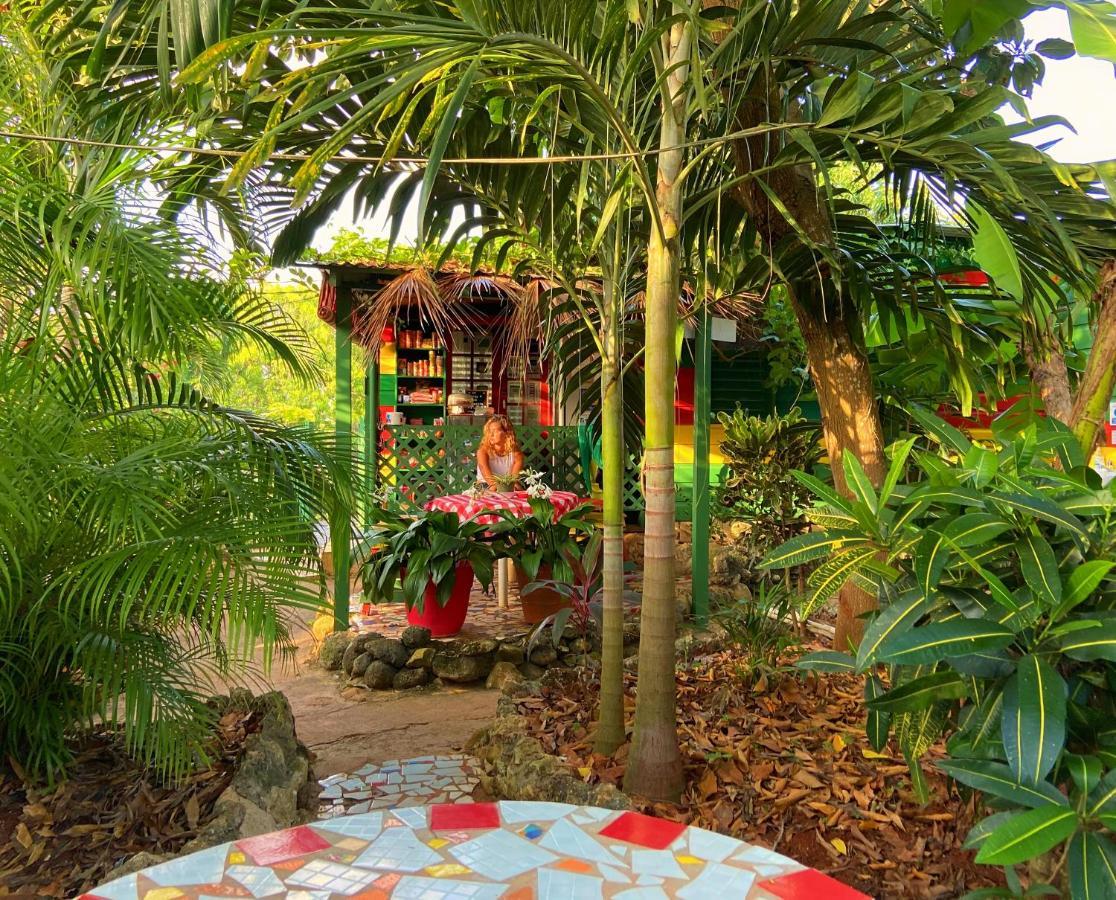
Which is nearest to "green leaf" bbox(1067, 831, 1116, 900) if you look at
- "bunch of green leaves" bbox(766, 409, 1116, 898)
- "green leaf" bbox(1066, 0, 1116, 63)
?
"bunch of green leaves" bbox(766, 409, 1116, 898)

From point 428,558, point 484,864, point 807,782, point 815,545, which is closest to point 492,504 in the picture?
point 428,558

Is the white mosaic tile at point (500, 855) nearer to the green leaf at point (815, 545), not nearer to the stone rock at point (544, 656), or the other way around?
the green leaf at point (815, 545)

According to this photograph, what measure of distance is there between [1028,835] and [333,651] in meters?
4.65

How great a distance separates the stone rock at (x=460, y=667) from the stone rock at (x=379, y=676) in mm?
284

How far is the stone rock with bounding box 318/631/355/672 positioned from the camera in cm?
519

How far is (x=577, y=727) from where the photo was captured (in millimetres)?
3297

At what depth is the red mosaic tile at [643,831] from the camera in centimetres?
134

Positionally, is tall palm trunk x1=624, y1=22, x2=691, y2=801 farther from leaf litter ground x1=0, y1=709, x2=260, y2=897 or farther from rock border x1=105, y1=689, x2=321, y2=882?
leaf litter ground x1=0, y1=709, x2=260, y2=897

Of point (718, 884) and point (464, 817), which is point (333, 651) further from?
point (718, 884)

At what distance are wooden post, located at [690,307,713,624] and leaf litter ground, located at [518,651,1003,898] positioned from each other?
1971 millimetres

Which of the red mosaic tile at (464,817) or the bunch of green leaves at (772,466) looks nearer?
the red mosaic tile at (464,817)

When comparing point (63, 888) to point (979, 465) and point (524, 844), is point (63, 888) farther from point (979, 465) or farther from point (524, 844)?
point (979, 465)

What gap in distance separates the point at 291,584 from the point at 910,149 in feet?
6.91

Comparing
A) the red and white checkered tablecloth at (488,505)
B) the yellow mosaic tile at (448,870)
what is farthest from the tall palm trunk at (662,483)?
the red and white checkered tablecloth at (488,505)
